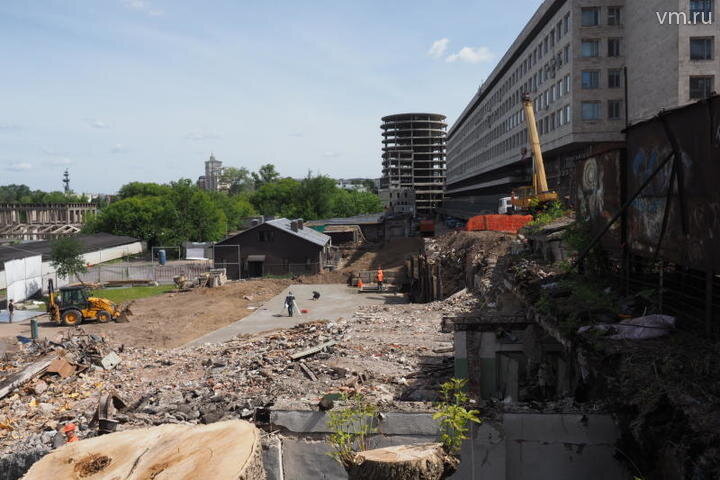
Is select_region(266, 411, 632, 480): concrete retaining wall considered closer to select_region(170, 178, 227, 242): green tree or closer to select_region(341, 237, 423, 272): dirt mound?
select_region(341, 237, 423, 272): dirt mound

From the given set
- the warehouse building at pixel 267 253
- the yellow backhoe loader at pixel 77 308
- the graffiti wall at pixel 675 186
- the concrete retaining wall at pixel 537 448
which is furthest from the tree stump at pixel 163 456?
the warehouse building at pixel 267 253

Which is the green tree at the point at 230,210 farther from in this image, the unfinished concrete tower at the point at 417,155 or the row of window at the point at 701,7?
the unfinished concrete tower at the point at 417,155

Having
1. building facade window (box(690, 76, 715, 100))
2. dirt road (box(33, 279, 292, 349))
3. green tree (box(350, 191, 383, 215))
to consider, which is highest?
building facade window (box(690, 76, 715, 100))

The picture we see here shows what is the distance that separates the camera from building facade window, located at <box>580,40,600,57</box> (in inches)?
1560

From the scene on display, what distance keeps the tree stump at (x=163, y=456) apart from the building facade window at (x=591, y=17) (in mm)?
43020

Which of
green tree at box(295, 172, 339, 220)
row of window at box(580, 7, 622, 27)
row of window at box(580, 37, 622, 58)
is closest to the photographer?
row of window at box(580, 7, 622, 27)

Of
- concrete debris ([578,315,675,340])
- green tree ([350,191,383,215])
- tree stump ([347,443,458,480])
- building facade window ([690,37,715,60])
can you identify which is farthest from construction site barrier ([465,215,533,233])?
green tree ([350,191,383,215])

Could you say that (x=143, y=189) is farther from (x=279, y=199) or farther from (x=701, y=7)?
(x=701, y=7)

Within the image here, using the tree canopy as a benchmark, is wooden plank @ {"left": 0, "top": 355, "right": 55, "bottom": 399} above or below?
below

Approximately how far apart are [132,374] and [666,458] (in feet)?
50.4

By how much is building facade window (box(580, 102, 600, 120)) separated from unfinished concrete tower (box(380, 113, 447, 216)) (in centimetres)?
10882

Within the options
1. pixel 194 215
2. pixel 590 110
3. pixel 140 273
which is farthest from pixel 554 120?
pixel 194 215

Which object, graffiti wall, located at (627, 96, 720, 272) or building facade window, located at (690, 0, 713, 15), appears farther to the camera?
building facade window, located at (690, 0, 713, 15)

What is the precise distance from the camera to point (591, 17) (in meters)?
39.2
